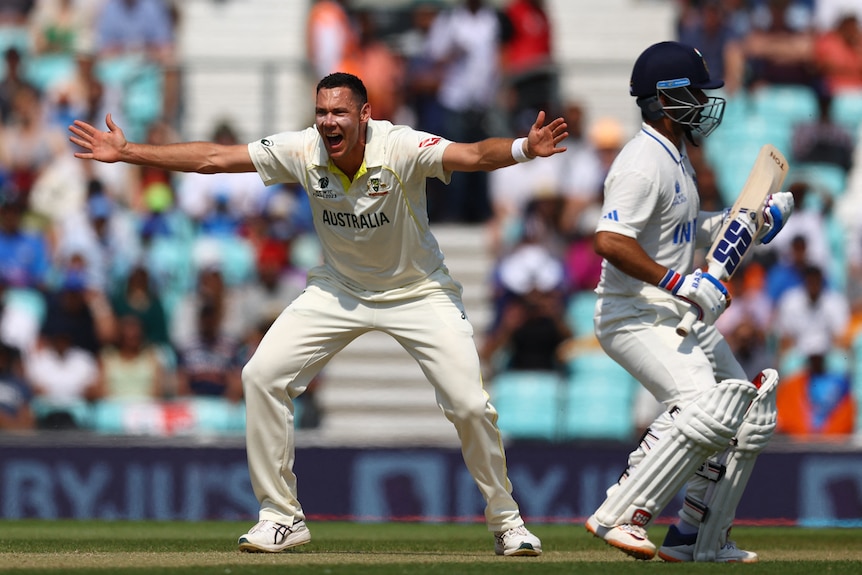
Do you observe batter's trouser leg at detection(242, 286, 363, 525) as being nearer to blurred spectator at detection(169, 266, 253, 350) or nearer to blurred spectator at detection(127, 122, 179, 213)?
blurred spectator at detection(169, 266, 253, 350)

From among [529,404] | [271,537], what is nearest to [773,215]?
[271,537]

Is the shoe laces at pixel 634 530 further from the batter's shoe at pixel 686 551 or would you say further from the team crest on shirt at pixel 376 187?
the team crest on shirt at pixel 376 187

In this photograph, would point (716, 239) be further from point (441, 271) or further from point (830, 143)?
point (830, 143)

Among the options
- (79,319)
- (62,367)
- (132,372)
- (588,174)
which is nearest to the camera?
(132,372)

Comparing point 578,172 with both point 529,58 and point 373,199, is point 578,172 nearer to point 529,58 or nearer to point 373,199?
point 529,58

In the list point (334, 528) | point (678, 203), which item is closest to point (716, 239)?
point (678, 203)

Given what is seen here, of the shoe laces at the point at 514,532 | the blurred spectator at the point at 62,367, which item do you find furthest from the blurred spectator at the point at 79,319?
the shoe laces at the point at 514,532

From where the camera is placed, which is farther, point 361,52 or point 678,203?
point 361,52
